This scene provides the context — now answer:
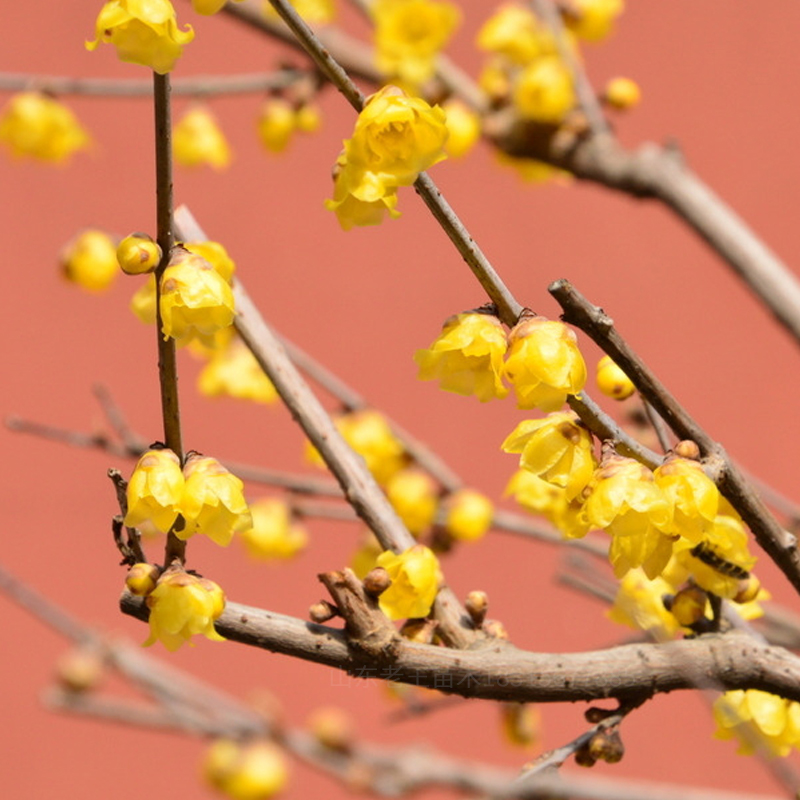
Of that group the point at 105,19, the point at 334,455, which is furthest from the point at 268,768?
the point at 105,19

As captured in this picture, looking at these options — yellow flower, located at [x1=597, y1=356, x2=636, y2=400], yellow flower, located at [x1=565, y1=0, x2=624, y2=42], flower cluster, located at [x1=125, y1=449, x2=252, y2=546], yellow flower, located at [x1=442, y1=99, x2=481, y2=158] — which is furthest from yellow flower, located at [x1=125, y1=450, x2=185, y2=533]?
yellow flower, located at [x1=565, y1=0, x2=624, y2=42]

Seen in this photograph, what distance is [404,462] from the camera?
1.13 metres

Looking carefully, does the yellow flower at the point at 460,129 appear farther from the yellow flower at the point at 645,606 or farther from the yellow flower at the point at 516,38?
the yellow flower at the point at 645,606

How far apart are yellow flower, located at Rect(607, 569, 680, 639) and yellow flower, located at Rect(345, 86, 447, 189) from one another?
0.32m

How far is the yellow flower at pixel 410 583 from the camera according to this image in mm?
623

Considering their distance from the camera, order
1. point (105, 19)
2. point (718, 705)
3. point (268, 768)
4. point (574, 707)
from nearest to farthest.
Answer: point (105, 19) < point (718, 705) < point (268, 768) < point (574, 707)

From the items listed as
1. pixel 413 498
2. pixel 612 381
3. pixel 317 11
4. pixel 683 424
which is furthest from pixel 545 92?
pixel 683 424

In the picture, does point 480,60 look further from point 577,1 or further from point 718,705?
point 718,705

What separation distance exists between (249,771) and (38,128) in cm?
100

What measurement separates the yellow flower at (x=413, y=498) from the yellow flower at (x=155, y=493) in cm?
54

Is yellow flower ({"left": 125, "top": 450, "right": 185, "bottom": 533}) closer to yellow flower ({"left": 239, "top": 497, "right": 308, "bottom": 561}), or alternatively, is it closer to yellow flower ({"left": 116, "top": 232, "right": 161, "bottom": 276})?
yellow flower ({"left": 116, "top": 232, "right": 161, "bottom": 276})

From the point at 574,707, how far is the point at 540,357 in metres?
1.71

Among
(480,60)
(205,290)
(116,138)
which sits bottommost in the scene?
(205,290)

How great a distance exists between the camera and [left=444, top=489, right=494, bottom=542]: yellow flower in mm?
1043
